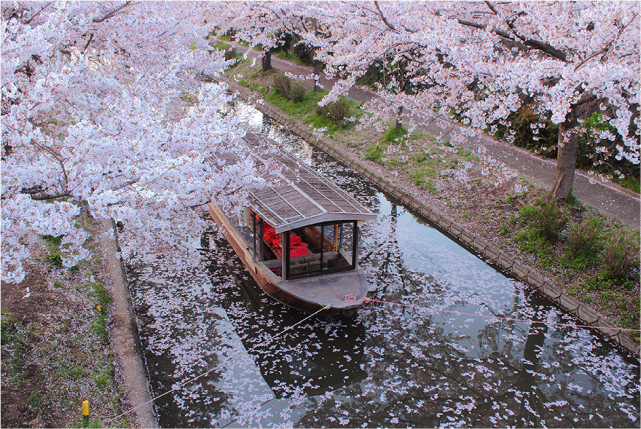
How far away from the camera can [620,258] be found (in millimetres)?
9141

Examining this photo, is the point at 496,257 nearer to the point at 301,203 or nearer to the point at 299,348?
the point at 301,203

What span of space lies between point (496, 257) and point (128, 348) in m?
8.35

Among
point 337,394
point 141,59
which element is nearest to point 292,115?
point 141,59

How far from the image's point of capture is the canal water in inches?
274

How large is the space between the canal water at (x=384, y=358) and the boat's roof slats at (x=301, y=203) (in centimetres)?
195

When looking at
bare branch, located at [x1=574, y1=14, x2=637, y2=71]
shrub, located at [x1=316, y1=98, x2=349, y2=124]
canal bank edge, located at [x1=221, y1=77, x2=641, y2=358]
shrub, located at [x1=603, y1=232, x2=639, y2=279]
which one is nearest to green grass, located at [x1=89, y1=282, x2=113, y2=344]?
canal bank edge, located at [x1=221, y1=77, x2=641, y2=358]

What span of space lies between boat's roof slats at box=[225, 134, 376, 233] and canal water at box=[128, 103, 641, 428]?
1.95 m

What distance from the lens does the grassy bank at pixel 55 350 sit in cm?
581

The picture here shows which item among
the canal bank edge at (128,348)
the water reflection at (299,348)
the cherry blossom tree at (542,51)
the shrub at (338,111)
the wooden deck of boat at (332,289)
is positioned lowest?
the water reflection at (299,348)

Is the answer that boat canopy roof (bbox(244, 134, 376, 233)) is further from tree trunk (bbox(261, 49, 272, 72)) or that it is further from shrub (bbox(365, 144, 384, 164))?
tree trunk (bbox(261, 49, 272, 72))

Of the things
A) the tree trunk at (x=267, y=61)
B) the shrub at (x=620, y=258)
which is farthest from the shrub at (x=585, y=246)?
the tree trunk at (x=267, y=61)

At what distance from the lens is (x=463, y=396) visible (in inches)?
285

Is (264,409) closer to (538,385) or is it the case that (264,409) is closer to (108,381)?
(108,381)

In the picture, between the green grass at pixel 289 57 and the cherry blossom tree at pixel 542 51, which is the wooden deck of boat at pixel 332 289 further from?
the green grass at pixel 289 57
